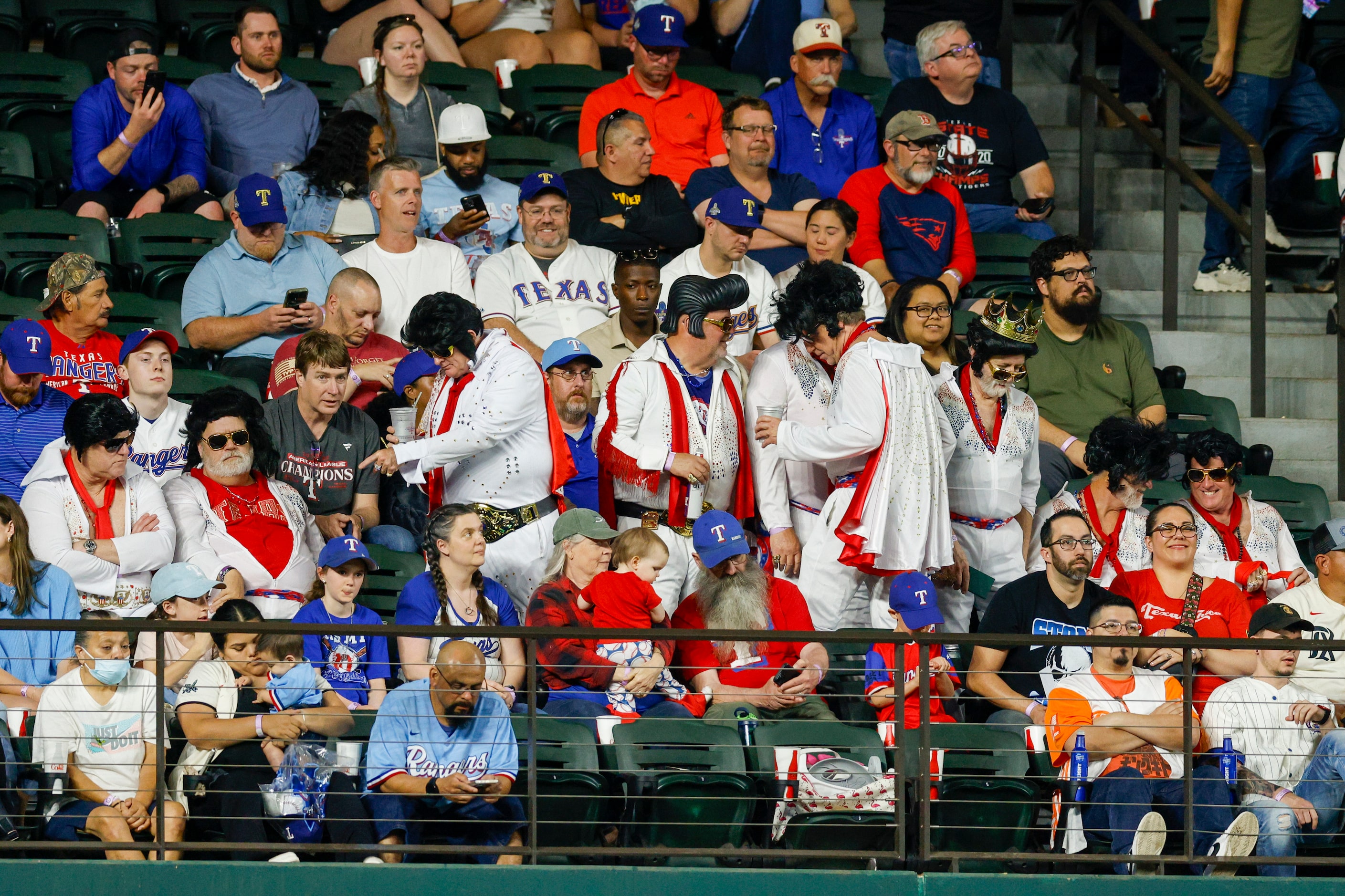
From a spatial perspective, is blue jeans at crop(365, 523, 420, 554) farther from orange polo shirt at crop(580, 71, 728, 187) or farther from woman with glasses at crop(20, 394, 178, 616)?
orange polo shirt at crop(580, 71, 728, 187)

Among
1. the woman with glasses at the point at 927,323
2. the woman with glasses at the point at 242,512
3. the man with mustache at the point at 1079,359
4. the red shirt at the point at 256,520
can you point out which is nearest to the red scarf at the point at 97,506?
the woman with glasses at the point at 242,512

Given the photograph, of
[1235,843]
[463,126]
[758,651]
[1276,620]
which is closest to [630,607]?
[758,651]

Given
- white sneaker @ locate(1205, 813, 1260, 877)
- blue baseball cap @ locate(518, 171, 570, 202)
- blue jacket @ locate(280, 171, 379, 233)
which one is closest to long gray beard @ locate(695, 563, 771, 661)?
white sneaker @ locate(1205, 813, 1260, 877)

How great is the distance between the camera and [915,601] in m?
6.62

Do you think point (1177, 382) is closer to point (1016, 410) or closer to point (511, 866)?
point (1016, 410)

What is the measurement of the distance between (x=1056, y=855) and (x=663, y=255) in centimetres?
382

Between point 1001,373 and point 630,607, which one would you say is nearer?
point 630,607

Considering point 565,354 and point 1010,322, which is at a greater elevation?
point 1010,322

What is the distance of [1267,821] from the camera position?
6.16 m

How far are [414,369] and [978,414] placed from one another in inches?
86.4

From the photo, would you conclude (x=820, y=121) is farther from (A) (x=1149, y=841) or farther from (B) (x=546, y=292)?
(A) (x=1149, y=841)

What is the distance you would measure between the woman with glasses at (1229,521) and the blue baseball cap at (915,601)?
1.34m

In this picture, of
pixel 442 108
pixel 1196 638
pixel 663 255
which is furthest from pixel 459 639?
pixel 442 108

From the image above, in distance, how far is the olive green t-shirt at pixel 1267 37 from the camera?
9.30 meters
